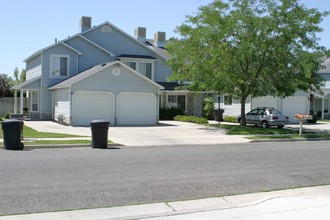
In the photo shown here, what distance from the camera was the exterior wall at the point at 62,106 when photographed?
94.6 feet

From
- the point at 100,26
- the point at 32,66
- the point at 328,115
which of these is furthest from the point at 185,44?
the point at 328,115

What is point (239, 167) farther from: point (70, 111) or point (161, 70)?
point (161, 70)

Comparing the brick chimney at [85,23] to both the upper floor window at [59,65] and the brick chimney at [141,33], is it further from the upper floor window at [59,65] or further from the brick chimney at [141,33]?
the upper floor window at [59,65]

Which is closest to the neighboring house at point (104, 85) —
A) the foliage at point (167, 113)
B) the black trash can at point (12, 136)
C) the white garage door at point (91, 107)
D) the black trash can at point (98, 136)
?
the white garage door at point (91, 107)

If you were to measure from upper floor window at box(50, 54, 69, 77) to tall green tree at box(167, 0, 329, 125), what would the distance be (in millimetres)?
10408

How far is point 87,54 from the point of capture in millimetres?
34750

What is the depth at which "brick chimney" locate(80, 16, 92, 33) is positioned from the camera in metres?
38.8

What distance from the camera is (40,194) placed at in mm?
8188

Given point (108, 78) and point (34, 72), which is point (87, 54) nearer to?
point (34, 72)

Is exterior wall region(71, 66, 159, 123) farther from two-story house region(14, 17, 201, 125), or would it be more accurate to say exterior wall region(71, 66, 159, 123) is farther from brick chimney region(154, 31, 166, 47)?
brick chimney region(154, 31, 166, 47)

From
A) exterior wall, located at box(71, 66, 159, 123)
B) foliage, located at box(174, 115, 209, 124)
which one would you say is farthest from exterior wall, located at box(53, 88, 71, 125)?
foliage, located at box(174, 115, 209, 124)

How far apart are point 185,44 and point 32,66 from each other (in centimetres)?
1479

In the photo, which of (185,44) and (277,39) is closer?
(277,39)

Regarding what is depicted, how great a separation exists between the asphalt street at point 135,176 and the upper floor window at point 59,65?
1886 cm
